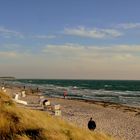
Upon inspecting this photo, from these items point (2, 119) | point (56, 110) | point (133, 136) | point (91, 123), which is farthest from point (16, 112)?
point (56, 110)

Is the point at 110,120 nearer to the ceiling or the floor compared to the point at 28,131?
nearer to the floor

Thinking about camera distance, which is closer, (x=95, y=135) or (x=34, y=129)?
(x=34, y=129)

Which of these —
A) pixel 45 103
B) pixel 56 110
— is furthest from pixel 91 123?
pixel 45 103

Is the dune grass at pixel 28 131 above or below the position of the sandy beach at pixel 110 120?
above

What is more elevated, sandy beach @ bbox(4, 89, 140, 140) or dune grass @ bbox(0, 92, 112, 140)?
dune grass @ bbox(0, 92, 112, 140)

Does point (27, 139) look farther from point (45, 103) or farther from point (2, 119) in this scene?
point (45, 103)

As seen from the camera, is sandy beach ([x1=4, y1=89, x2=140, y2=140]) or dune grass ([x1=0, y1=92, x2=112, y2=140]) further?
sandy beach ([x1=4, y1=89, x2=140, y2=140])

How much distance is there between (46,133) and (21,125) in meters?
1.39

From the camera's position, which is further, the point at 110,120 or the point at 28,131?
the point at 110,120

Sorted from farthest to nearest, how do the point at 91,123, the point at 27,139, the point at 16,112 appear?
1. the point at 91,123
2. the point at 16,112
3. the point at 27,139

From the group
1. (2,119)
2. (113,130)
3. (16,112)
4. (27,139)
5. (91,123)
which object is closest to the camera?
(27,139)

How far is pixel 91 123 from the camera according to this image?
20.5 metres

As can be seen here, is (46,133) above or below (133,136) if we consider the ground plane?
above

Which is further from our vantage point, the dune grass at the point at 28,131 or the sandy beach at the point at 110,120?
the sandy beach at the point at 110,120
